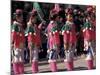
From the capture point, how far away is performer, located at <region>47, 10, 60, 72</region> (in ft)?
5.88

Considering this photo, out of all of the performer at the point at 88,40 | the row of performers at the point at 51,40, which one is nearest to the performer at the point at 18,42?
the row of performers at the point at 51,40

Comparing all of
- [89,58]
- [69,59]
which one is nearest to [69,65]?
[69,59]

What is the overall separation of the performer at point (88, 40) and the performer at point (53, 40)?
234mm

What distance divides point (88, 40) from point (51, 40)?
12.1 inches

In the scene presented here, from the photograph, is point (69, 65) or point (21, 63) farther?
point (69, 65)

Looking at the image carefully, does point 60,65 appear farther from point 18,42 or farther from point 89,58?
point 18,42

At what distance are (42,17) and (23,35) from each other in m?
0.19

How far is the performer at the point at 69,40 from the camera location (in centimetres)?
184

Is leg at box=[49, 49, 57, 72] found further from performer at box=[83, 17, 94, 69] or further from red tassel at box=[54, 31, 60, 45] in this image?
performer at box=[83, 17, 94, 69]

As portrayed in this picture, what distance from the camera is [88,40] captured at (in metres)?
1.91

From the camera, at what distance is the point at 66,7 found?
1.83 metres

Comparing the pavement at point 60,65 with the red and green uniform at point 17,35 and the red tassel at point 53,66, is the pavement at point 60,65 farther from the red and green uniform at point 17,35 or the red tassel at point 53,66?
the red and green uniform at point 17,35

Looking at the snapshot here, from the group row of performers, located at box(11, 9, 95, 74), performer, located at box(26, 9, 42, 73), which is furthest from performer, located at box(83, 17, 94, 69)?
performer, located at box(26, 9, 42, 73)

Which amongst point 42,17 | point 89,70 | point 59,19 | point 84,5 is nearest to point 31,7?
point 42,17
